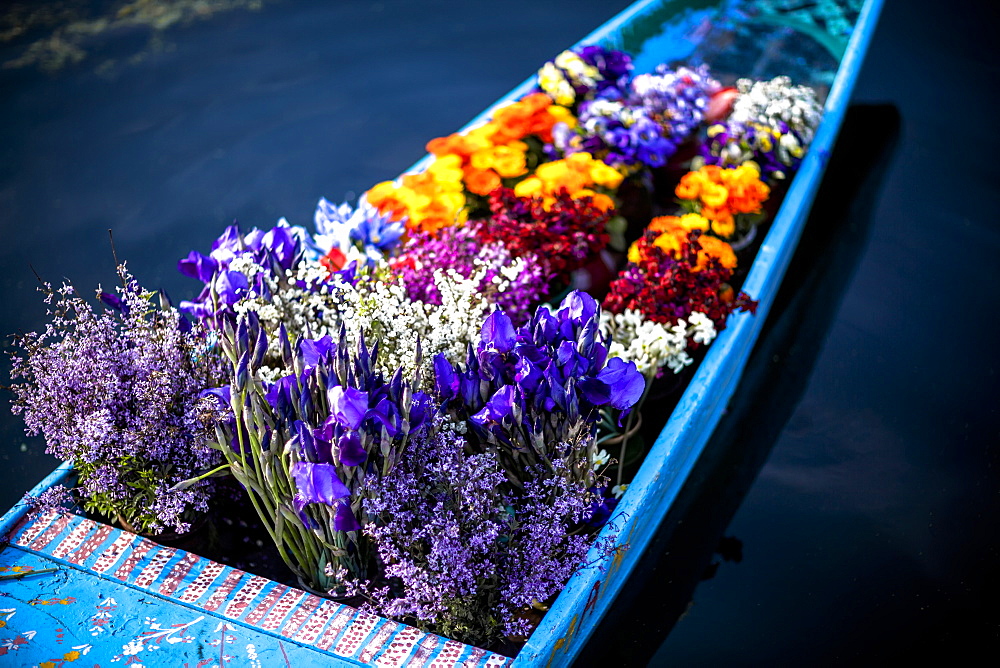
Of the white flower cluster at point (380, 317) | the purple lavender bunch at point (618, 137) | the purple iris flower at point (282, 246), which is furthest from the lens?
the purple lavender bunch at point (618, 137)

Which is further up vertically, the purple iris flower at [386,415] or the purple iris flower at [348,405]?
the purple iris flower at [348,405]

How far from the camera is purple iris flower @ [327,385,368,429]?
120 cm

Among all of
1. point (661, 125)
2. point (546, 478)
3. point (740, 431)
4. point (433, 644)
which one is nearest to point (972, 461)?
point (740, 431)

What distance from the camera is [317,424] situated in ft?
4.43

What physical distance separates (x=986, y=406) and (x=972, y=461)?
280mm

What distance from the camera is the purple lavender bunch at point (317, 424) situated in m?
1.25

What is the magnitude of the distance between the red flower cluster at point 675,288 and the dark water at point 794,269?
650 mm

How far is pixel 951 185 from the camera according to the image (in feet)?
12.0

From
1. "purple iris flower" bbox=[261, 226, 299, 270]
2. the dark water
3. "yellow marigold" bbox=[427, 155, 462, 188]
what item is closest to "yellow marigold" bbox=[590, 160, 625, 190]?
"yellow marigold" bbox=[427, 155, 462, 188]

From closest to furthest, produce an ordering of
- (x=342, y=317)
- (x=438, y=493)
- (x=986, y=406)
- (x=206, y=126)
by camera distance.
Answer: (x=438, y=493)
(x=342, y=317)
(x=986, y=406)
(x=206, y=126)

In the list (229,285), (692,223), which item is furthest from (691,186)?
(229,285)

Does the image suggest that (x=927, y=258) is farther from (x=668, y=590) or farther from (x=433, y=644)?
(x=433, y=644)

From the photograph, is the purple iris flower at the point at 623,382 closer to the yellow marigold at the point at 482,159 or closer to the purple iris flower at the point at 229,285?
the purple iris flower at the point at 229,285

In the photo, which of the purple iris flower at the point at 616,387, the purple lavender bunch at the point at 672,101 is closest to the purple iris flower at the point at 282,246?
the purple iris flower at the point at 616,387
